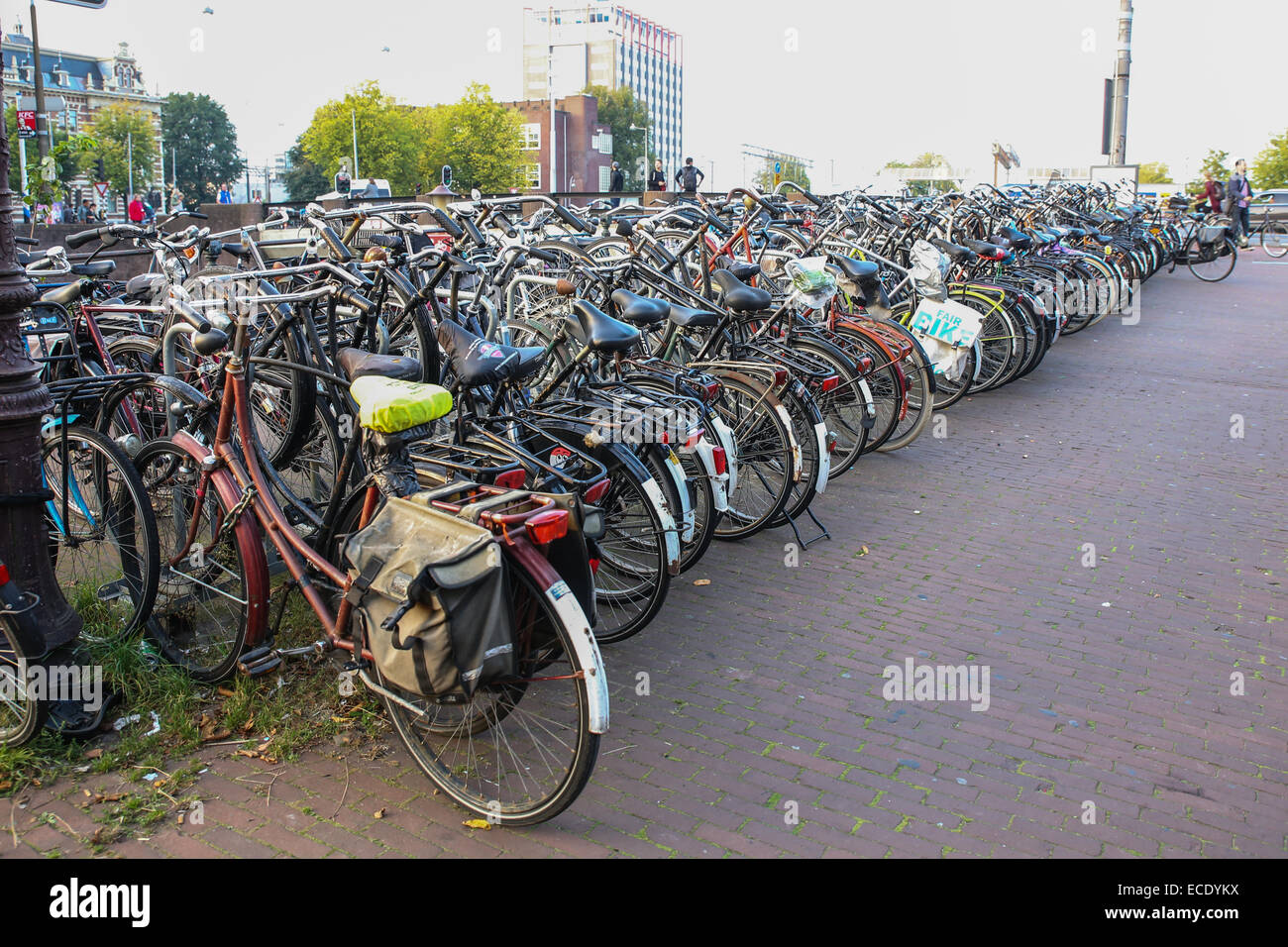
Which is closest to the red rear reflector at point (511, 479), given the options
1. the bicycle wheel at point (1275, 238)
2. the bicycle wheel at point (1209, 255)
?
the bicycle wheel at point (1209, 255)

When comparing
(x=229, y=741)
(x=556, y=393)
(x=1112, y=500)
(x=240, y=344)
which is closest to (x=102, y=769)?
(x=229, y=741)

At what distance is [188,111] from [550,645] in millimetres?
103996

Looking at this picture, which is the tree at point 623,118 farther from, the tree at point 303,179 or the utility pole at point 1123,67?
the utility pole at point 1123,67

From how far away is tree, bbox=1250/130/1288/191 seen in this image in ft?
154

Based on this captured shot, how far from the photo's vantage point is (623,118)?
10969 cm

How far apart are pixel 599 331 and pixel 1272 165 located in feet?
174

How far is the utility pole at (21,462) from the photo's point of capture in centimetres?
357

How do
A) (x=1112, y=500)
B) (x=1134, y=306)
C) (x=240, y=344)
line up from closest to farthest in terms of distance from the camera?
1. (x=240, y=344)
2. (x=1112, y=500)
3. (x=1134, y=306)

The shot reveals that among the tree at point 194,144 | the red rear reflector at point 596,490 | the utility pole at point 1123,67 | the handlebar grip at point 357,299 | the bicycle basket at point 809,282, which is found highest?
the tree at point 194,144

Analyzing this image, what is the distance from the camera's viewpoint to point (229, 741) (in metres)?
3.60

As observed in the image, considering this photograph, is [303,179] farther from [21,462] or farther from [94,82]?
[21,462]

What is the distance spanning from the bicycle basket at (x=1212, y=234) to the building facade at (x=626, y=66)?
237 ft

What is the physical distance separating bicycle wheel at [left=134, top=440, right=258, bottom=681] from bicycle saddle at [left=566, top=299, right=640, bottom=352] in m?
1.44
